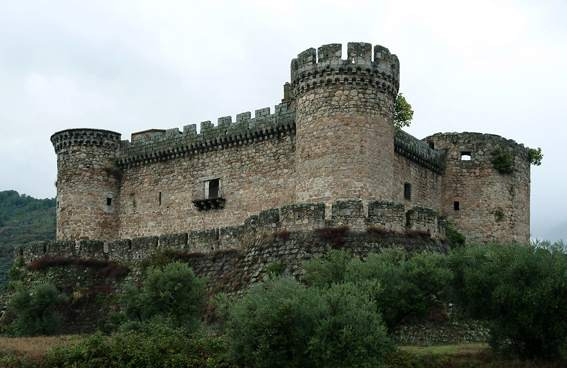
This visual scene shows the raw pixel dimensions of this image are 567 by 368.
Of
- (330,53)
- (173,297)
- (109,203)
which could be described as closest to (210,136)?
(109,203)

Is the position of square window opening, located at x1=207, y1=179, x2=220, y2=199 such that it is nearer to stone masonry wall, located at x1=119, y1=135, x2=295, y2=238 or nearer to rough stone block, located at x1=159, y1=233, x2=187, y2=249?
stone masonry wall, located at x1=119, y1=135, x2=295, y2=238

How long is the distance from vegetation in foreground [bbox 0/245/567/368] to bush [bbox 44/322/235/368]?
29mm

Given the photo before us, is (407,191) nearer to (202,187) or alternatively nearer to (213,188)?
(213,188)

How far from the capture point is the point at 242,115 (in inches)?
1748

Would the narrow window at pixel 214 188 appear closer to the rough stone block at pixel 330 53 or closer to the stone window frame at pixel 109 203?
the stone window frame at pixel 109 203

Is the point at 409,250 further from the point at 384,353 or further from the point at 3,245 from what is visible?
the point at 3,245

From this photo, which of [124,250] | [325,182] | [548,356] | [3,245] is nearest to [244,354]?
[548,356]

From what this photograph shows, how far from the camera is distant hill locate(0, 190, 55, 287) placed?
8644 cm

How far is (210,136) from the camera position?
4550cm

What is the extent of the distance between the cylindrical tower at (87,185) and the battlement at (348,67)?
13252mm

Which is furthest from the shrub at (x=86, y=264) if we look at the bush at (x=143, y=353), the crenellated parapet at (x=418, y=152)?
the bush at (x=143, y=353)

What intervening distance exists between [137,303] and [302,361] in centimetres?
977

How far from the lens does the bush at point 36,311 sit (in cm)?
3712

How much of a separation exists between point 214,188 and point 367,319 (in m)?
22.4
